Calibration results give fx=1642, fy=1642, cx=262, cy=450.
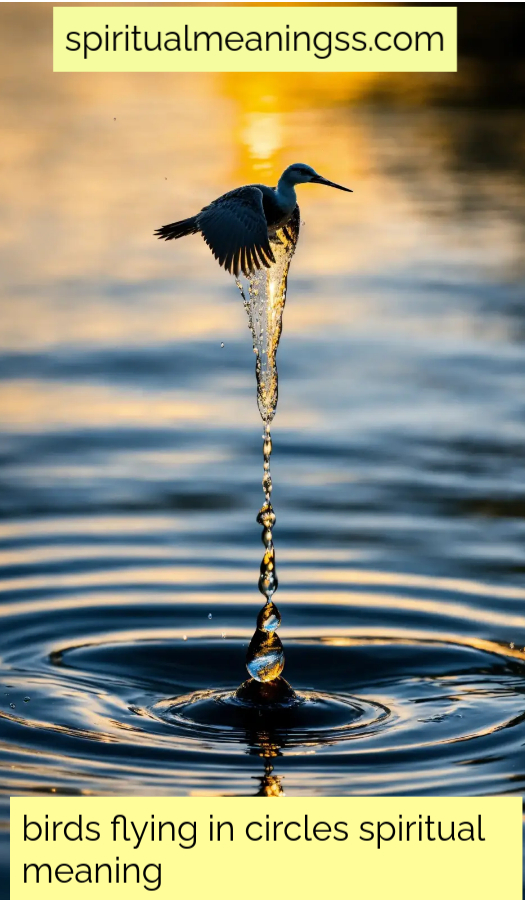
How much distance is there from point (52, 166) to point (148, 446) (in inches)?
372

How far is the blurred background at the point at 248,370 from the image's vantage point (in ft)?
30.4

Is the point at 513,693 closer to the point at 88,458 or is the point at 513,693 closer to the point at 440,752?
the point at 440,752

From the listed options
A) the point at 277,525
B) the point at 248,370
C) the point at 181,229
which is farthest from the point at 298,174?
the point at 248,370

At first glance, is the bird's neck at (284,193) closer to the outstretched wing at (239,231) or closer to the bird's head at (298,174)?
the bird's head at (298,174)

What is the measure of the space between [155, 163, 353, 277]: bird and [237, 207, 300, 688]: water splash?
1.11ft

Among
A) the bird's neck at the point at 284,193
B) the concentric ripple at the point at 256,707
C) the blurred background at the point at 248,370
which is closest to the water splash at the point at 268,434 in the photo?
the concentric ripple at the point at 256,707

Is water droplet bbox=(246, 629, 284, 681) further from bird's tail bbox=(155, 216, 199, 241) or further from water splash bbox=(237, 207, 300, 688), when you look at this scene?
bird's tail bbox=(155, 216, 199, 241)

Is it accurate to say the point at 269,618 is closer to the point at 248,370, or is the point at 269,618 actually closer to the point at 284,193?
the point at 284,193

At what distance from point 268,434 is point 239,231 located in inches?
48.5

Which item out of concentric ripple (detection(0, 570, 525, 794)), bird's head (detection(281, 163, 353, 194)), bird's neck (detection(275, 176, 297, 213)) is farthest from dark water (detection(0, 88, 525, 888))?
bird's head (detection(281, 163, 353, 194))

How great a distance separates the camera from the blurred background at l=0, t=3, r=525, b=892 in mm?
9273

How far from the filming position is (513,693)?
25.1 ft

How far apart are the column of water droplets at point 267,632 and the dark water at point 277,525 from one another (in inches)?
7.0
